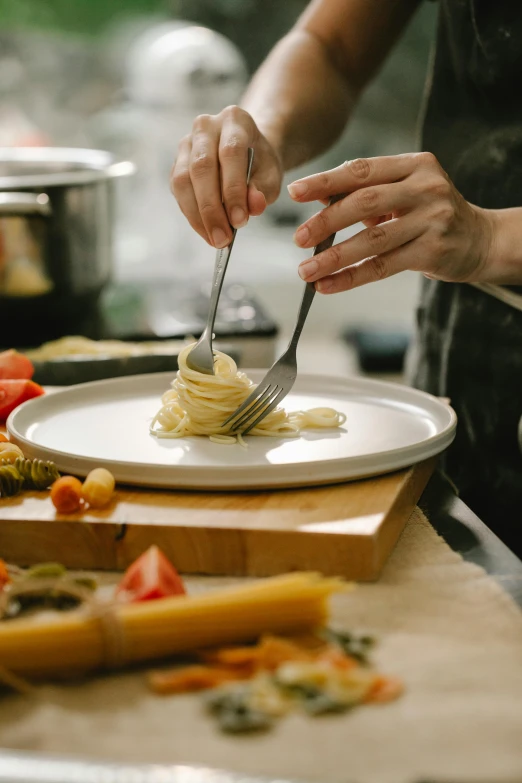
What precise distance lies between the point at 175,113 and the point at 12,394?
2.21 metres

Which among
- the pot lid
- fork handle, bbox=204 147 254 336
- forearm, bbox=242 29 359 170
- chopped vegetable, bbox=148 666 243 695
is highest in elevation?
forearm, bbox=242 29 359 170

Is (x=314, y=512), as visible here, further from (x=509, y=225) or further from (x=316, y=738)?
(x=509, y=225)

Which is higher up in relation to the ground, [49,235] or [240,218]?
[240,218]

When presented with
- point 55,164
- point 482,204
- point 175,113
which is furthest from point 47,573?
point 175,113

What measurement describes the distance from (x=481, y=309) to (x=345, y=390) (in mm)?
384

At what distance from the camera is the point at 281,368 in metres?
1.32

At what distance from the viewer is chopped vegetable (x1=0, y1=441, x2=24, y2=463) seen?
1.17m

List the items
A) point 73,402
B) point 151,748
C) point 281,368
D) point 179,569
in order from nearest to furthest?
point 151,748
point 179,569
point 281,368
point 73,402

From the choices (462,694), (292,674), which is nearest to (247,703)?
(292,674)

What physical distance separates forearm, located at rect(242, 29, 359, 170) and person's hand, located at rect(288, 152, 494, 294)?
597 millimetres

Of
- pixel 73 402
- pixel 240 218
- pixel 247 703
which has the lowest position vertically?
pixel 73 402

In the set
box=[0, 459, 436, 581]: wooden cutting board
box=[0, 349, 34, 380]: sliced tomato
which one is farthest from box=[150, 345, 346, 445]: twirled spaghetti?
box=[0, 349, 34, 380]: sliced tomato

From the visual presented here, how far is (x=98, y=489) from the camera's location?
3.42 feet

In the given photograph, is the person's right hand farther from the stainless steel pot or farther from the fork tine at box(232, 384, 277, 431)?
the stainless steel pot
